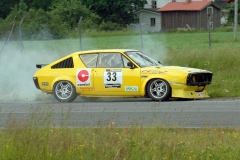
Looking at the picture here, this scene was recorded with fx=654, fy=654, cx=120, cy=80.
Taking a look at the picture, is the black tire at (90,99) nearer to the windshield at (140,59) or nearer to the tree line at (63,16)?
the windshield at (140,59)

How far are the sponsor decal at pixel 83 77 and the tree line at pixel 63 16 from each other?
21.2 ft

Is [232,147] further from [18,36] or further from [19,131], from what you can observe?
[18,36]

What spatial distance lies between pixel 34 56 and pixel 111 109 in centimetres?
920

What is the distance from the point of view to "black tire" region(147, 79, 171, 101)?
1563 centimetres

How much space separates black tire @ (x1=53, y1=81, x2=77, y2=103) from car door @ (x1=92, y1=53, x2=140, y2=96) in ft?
2.03

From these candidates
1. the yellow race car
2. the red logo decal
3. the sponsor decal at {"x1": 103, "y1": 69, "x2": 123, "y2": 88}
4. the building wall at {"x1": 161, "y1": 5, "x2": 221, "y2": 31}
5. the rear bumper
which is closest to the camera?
the rear bumper

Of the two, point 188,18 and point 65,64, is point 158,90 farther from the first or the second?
point 188,18

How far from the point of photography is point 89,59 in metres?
16.6

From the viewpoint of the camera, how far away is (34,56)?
22.9 meters

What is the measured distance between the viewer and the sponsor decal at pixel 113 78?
52.6 ft

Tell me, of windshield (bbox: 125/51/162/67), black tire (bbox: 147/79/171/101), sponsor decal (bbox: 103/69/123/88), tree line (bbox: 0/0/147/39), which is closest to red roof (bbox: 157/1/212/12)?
tree line (bbox: 0/0/147/39)

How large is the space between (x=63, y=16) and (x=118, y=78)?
19.1 meters

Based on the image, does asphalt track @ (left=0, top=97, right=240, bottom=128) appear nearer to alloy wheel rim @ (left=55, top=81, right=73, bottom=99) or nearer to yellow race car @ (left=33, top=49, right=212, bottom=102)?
yellow race car @ (left=33, top=49, right=212, bottom=102)

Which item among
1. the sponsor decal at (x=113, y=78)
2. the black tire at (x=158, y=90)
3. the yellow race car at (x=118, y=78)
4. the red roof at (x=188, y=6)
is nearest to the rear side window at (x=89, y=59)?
the yellow race car at (x=118, y=78)
